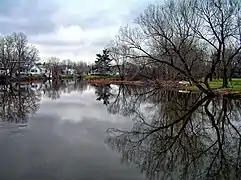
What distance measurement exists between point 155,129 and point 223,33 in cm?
1815

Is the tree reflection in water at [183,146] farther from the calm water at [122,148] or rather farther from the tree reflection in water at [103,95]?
the tree reflection in water at [103,95]

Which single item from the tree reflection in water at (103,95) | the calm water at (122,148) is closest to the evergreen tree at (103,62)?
the tree reflection in water at (103,95)

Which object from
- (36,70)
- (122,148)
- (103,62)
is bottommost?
(122,148)

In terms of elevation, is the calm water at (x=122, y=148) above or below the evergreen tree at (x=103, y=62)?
below

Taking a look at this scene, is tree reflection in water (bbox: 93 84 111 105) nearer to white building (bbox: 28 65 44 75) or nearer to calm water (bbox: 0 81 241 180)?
calm water (bbox: 0 81 241 180)

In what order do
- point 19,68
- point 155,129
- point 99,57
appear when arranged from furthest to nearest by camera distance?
point 99,57, point 19,68, point 155,129

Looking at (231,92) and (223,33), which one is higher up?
(223,33)

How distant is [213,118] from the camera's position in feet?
54.9

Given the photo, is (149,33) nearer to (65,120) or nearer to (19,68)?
(65,120)

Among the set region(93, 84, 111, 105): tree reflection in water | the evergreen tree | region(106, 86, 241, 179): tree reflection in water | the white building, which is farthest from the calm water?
the white building

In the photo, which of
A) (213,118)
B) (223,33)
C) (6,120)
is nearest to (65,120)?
(6,120)

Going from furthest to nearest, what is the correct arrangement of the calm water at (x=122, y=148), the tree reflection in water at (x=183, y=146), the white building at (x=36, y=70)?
the white building at (x=36, y=70)
the tree reflection in water at (x=183, y=146)
the calm water at (x=122, y=148)

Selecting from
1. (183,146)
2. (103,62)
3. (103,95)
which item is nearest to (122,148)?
(183,146)

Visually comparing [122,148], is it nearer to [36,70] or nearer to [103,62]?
[103,62]
